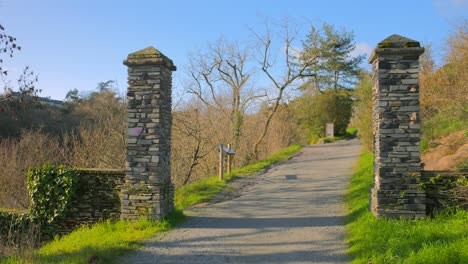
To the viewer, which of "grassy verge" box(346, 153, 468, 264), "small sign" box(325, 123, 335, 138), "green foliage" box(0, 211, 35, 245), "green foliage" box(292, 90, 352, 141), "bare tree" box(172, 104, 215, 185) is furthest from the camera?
"green foliage" box(292, 90, 352, 141)

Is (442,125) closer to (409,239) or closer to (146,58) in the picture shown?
(409,239)

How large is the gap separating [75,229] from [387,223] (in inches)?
263

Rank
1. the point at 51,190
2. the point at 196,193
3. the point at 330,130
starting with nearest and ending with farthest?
the point at 51,190, the point at 196,193, the point at 330,130

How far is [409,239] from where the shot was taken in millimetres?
6238

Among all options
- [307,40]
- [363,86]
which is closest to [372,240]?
[363,86]

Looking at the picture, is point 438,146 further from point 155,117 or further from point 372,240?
point 155,117

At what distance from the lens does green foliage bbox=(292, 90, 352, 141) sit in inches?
1315

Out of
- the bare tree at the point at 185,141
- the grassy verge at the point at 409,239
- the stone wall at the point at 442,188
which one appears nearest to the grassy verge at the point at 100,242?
the grassy verge at the point at 409,239

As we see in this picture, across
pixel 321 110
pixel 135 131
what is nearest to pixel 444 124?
pixel 135 131

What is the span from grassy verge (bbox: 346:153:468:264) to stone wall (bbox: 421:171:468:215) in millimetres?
232

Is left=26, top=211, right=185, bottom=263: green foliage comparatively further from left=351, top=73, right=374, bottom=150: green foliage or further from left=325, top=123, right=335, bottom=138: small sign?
left=325, top=123, right=335, bottom=138: small sign

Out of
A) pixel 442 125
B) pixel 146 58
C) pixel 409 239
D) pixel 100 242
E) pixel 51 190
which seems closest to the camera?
pixel 409 239

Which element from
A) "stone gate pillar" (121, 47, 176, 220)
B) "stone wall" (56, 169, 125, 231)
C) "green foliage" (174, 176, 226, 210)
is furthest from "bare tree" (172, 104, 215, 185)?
"stone gate pillar" (121, 47, 176, 220)

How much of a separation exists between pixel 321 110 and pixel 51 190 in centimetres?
2729
